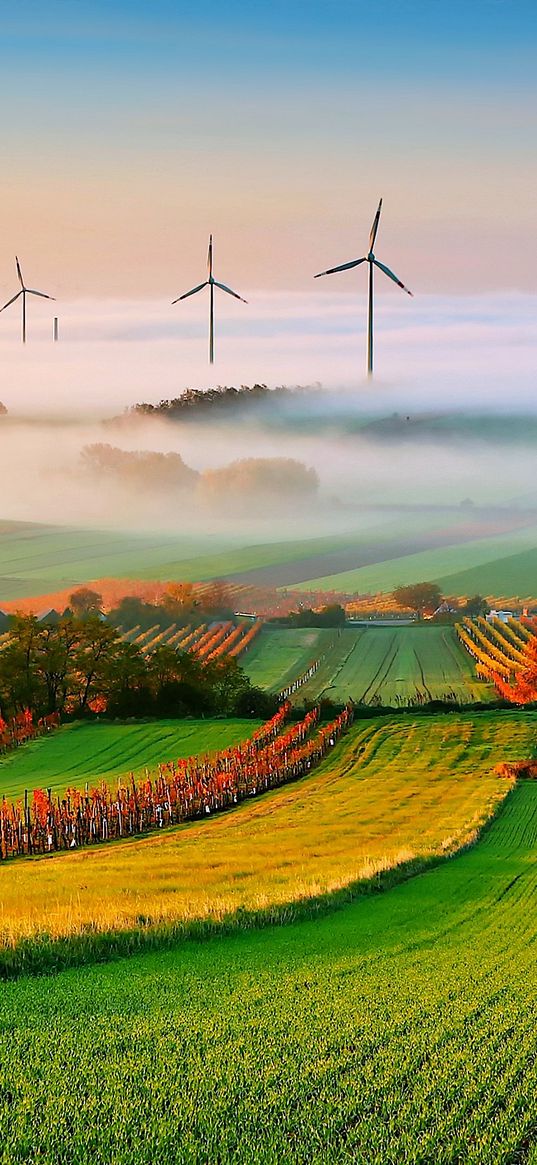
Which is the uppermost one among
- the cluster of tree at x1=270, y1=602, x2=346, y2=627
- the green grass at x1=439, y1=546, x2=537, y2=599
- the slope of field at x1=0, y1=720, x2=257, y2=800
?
the green grass at x1=439, y1=546, x2=537, y2=599

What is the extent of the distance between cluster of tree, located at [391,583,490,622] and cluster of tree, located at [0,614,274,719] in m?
54.8

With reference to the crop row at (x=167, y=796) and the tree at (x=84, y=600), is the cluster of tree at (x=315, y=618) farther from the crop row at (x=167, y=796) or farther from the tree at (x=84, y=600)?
the crop row at (x=167, y=796)

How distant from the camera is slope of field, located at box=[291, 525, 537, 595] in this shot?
166 meters

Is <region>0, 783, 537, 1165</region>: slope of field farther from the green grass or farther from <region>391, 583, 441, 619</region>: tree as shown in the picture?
the green grass

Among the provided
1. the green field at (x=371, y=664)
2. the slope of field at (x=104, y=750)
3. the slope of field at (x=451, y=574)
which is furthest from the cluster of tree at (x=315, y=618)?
the slope of field at (x=104, y=750)

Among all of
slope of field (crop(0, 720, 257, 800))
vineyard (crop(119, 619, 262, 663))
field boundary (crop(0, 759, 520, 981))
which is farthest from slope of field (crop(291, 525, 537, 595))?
field boundary (crop(0, 759, 520, 981))

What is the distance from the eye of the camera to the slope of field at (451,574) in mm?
166125

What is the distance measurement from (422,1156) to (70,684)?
8723 centimetres

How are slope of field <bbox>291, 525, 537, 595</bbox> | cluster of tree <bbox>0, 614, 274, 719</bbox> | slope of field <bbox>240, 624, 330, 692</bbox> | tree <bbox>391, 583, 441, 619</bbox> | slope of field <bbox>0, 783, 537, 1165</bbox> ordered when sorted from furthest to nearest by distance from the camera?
1. slope of field <bbox>291, 525, 537, 595</bbox>
2. tree <bbox>391, 583, 441, 619</bbox>
3. slope of field <bbox>240, 624, 330, 692</bbox>
4. cluster of tree <bbox>0, 614, 274, 719</bbox>
5. slope of field <bbox>0, 783, 537, 1165</bbox>

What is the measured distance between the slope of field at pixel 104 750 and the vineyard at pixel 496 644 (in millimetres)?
33386

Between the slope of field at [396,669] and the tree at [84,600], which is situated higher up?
the tree at [84,600]

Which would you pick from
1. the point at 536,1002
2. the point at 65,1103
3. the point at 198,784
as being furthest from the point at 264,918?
the point at 198,784

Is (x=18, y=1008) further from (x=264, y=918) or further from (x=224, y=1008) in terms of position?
(x=264, y=918)

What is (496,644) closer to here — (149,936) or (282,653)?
(282,653)
